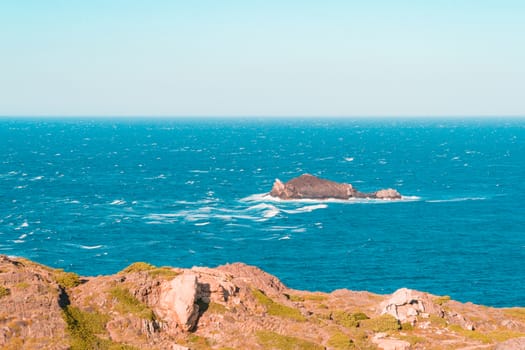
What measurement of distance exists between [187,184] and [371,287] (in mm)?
111235

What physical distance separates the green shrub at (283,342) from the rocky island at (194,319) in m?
A: 0.07

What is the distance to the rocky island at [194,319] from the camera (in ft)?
134

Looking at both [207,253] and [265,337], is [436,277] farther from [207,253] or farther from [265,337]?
[265,337]

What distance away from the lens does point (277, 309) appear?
49000 millimetres

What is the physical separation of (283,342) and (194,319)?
7.16 metres

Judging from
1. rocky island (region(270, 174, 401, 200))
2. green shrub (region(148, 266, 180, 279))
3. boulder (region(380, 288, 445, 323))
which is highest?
green shrub (region(148, 266, 180, 279))

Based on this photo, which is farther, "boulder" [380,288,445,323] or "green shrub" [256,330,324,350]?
"boulder" [380,288,445,323]

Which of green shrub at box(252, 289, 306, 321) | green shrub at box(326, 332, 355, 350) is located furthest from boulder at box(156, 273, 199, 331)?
green shrub at box(326, 332, 355, 350)

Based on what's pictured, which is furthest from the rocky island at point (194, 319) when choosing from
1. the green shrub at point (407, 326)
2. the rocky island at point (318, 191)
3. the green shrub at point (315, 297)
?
the rocky island at point (318, 191)

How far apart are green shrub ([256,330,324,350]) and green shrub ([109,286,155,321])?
8.36 meters

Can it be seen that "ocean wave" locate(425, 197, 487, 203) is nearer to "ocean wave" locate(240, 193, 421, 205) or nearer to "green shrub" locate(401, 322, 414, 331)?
"ocean wave" locate(240, 193, 421, 205)

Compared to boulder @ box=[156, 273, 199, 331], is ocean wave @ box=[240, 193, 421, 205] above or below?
below

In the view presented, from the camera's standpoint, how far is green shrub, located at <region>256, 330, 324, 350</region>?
138ft

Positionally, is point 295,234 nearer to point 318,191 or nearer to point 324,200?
point 324,200
